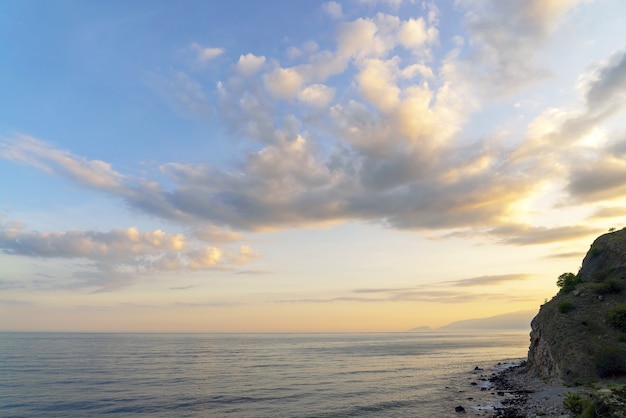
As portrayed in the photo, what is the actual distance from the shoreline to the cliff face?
271 centimetres

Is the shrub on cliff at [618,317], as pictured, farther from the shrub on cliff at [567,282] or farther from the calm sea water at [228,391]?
the calm sea water at [228,391]

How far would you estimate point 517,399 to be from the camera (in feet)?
164

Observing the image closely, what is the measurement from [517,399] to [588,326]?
1586 cm

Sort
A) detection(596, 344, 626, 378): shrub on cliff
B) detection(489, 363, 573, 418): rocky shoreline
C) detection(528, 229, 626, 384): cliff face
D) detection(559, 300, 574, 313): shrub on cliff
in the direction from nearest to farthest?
detection(489, 363, 573, 418): rocky shoreline → detection(596, 344, 626, 378): shrub on cliff → detection(528, 229, 626, 384): cliff face → detection(559, 300, 574, 313): shrub on cliff

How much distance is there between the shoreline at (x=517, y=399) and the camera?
4153 centimetres

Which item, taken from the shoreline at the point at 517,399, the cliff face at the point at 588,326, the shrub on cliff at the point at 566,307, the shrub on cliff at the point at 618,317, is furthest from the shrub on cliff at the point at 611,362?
the shrub on cliff at the point at 566,307

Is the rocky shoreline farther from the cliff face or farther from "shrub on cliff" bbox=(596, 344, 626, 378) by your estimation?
"shrub on cliff" bbox=(596, 344, 626, 378)

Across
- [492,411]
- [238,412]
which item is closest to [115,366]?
[238,412]

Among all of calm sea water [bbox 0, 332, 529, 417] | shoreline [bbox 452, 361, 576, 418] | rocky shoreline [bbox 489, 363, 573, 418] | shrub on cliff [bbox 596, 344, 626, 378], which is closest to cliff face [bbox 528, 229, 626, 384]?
shrub on cliff [bbox 596, 344, 626, 378]

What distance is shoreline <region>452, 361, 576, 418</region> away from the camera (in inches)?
1635

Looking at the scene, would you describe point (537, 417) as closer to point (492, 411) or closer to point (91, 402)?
point (492, 411)

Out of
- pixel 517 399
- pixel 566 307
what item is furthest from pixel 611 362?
pixel 566 307

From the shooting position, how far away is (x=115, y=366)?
105 meters

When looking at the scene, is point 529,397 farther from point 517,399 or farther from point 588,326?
point 588,326
